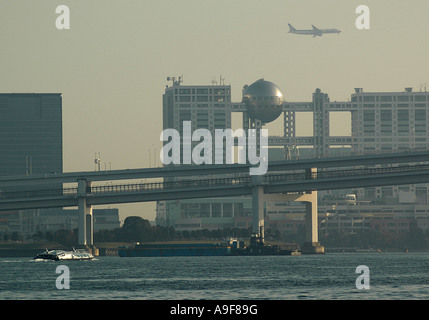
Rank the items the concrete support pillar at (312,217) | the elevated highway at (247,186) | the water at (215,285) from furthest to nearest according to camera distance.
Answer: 1. the concrete support pillar at (312,217)
2. the elevated highway at (247,186)
3. the water at (215,285)

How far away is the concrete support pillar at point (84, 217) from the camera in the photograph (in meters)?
186

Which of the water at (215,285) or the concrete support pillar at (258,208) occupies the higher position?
the concrete support pillar at (258,208)

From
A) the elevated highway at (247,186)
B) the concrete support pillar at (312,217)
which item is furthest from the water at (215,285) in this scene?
the concrete support pillar at (312,217)

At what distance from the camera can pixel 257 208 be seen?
183 metres

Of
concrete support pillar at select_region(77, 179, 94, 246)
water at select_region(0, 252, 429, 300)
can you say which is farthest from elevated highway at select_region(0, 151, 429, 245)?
water at select_region(0, 252, 429, 300)

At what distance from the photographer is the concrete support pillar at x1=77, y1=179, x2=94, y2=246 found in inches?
7323

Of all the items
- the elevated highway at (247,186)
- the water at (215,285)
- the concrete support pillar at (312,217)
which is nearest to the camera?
the water at (215,285)

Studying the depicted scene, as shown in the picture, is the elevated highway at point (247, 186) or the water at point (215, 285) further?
the elevated highway at point (247, 186)

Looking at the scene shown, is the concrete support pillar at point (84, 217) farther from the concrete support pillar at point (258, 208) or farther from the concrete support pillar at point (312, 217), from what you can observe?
the concrete support pillar at point (312, 217)

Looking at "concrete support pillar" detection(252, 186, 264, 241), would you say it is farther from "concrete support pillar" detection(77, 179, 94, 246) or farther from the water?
the water

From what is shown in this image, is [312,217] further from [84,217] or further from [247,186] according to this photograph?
[84,217]
